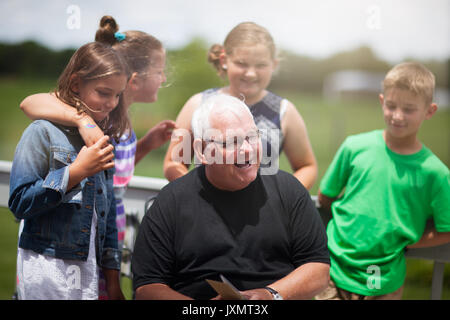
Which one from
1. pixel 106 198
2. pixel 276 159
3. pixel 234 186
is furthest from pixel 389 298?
pixel 106 198

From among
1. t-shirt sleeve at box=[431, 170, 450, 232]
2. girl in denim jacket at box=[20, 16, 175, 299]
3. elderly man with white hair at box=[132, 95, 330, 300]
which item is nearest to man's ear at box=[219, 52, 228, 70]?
girl in denim jacket at box=[20, 16, 175, 299]

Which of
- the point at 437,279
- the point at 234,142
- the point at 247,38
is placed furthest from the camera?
the point at 437,279

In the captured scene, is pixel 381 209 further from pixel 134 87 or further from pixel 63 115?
pixel 63 115

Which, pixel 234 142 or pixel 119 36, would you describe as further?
pixel 119 36

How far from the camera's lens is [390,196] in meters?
2.14

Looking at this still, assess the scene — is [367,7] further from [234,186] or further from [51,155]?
[51,155]

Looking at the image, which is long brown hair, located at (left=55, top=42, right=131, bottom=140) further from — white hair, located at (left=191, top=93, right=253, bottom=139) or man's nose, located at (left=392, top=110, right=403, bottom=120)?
man's nose, located at (left=392, top=110, right=403, bottom=120)

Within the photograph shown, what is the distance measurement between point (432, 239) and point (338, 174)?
0.58 meters

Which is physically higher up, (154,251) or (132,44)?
(132,44)

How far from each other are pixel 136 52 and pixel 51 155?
668 mm

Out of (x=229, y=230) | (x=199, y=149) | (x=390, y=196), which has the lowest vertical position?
(x=229, y=230)

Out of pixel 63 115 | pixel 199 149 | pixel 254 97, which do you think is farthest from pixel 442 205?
pixel 63 115

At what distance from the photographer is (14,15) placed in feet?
7.28
